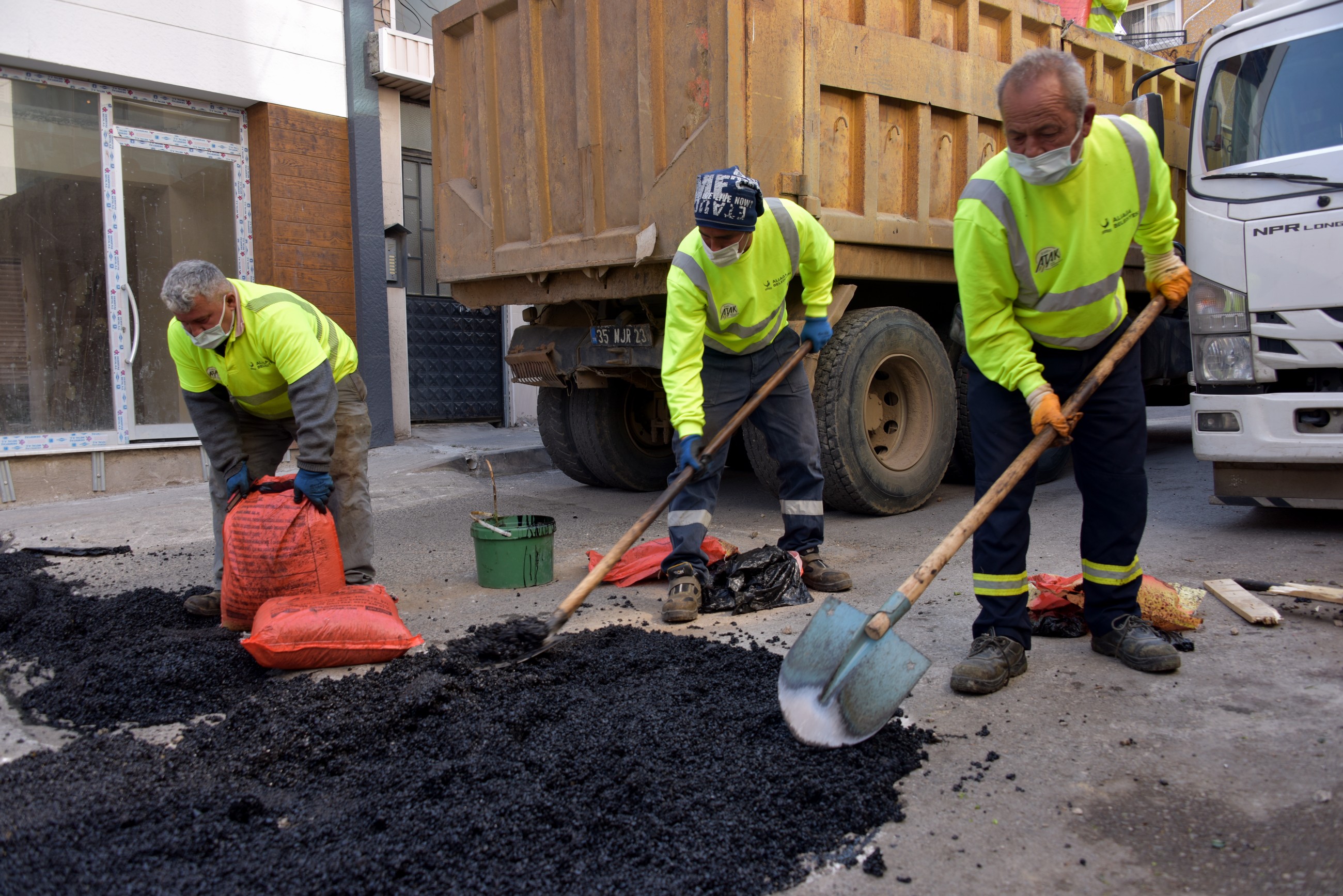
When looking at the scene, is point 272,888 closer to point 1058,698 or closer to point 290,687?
point 290,687

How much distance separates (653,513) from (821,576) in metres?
0.86

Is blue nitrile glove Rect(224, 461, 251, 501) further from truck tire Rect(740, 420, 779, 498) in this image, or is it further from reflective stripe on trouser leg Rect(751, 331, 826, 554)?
truck tire Rect(740, 420, 779, 498)

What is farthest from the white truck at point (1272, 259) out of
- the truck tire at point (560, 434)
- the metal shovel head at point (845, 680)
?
the truck tire at point (560, 434)

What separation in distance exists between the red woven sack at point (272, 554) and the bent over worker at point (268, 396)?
0.32ft

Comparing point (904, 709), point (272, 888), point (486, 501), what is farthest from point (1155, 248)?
point (486, 501)

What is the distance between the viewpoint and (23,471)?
6.48 metres

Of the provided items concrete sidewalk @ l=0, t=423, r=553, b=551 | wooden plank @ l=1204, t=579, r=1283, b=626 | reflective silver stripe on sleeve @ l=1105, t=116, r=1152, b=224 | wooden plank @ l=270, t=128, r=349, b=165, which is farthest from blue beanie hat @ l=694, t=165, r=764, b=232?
wooden plank @ l=270, t=128, r=349, b=165

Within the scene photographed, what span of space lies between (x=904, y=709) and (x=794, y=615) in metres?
0.96

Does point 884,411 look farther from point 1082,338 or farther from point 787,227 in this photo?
point 1082,338

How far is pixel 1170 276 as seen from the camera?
3006mm

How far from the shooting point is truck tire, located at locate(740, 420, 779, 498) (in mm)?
4895

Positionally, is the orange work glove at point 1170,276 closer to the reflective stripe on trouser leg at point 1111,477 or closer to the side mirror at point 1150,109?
the reflective stripe on trouser leg at point 1111,477

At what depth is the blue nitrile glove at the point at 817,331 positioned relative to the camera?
4.05 meters

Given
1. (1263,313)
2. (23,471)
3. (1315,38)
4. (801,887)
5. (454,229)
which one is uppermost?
(1315,38)
